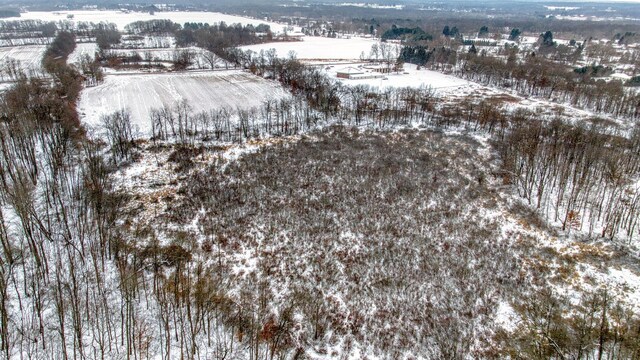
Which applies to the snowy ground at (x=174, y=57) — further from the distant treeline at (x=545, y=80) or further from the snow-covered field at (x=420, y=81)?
the distant treeline at (x=545, y=80)

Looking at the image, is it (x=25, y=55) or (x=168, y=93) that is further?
(x=25, y=55)

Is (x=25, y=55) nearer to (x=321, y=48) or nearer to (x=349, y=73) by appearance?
(x=321, y=48)

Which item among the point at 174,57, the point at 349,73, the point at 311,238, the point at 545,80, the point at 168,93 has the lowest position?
the point at 311,238

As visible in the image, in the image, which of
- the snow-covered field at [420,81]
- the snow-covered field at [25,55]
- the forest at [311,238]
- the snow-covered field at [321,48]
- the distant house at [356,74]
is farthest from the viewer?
the snow-covered field at [321,48]

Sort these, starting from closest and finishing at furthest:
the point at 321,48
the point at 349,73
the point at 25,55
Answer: the point at 349,73 < the point at 25,55 < the point at 321,48

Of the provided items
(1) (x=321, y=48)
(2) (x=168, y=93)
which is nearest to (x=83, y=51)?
(2) (x=168, y=93)

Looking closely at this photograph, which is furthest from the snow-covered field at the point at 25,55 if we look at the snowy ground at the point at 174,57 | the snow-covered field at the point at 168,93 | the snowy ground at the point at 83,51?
the snow-covered field at the point at 168,93

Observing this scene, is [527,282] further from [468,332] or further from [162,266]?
[162,266]

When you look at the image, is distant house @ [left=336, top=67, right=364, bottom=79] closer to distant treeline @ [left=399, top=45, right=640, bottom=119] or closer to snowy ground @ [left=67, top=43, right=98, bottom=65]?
distant treeline @ [left=399, top=45, right=640, bottom=119]
